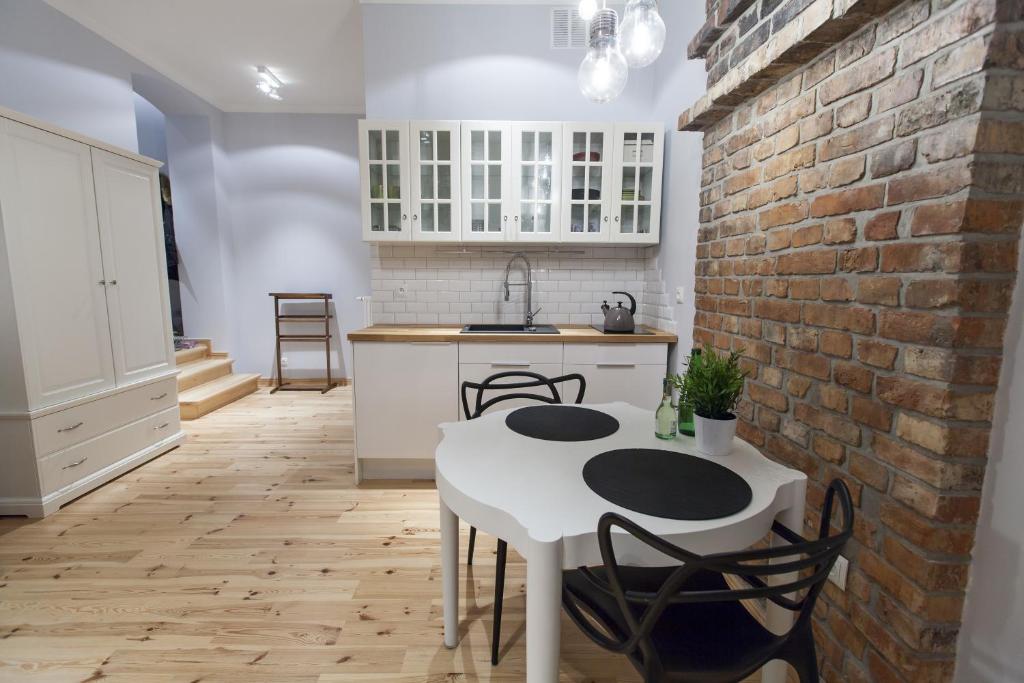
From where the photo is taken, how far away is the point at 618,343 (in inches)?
108

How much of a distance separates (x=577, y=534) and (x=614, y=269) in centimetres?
268

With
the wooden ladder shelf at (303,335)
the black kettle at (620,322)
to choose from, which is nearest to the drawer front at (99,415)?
the wooden ladder shelf at (303,335)

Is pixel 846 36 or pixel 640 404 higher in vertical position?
pixel 846 36

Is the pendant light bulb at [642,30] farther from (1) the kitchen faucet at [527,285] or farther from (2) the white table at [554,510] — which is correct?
(1) the kitchen faucet at [527,285]

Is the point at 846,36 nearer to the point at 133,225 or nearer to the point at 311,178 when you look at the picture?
the point at 133,225

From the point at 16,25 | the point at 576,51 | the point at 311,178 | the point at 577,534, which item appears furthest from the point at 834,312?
the point at 311,178

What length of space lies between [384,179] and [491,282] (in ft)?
3.32

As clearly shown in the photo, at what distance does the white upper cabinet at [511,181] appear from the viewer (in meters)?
2.90

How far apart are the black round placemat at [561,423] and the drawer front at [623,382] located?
1065mm

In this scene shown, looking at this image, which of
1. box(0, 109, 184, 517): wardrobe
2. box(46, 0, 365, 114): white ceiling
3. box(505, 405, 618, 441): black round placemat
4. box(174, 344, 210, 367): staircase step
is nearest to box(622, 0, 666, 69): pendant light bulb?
box(505, 405, 618, 441): black round placemat

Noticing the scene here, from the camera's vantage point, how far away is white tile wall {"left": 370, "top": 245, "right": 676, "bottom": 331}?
328cm

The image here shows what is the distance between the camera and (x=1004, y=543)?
3.15ft

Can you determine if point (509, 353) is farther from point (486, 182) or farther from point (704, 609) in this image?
point (704, 609)

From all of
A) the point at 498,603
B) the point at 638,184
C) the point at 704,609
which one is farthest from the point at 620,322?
the point at 704,609
